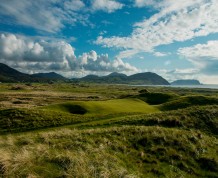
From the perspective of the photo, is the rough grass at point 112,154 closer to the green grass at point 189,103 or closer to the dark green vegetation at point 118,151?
the dark green vegetation at point 118,151

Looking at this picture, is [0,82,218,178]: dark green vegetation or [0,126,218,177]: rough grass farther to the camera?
[0,82,218,178]: dark green vegetation

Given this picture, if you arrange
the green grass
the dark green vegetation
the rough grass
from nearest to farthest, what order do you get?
1. the rough grass
2. the dark green vegetation
3. the green grass

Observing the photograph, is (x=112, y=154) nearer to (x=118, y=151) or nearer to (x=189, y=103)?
(x=118, y=151)

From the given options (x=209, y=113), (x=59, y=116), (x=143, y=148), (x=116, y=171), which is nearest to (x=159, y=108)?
(x=209, y=113)

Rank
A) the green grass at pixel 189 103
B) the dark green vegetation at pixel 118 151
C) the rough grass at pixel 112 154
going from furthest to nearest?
the green grass at pixel 189 103, the dark green vegetation at pixel 118 151, the rough grass at pixel 112 154

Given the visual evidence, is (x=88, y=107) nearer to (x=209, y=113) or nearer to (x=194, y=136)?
(x=209, y=113)

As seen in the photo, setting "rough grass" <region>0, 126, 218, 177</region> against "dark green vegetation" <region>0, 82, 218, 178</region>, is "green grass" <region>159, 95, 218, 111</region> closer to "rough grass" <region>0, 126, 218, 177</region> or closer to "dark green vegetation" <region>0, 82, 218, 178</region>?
"dark green vegetation" <region>0, 82, 218, 178</region>

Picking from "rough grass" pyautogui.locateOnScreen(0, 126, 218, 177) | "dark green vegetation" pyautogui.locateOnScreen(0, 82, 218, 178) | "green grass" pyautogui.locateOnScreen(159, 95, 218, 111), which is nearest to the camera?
"rough grass" pyautogui.locateOnScreen(0, 126, 218, 177)

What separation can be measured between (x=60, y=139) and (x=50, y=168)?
6.42 meters

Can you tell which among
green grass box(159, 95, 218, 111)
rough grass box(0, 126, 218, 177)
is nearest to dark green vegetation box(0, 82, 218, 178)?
rough grass box(0, 126, 218, 177)

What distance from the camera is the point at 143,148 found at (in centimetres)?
2022

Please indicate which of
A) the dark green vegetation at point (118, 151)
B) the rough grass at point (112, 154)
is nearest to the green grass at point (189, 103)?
the dark green vegetation at point (118, 151)

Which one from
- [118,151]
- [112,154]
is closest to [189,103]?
[118,151]

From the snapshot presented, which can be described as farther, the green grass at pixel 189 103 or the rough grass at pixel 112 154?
the green grass at pixel 189 103
